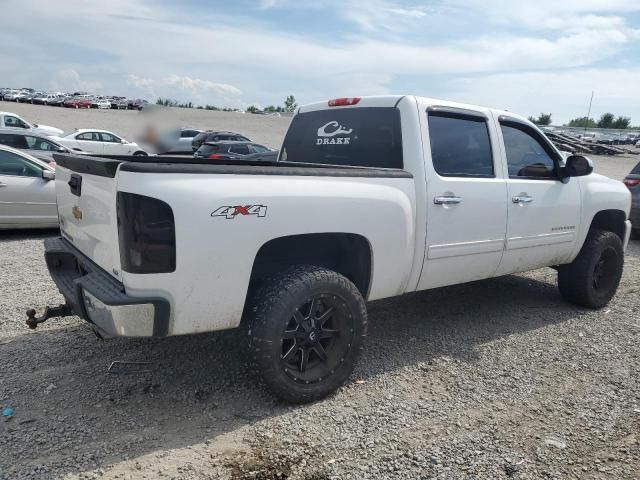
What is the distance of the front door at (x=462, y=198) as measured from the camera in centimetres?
389

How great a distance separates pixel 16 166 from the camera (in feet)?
26.4

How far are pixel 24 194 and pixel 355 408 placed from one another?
668 cm

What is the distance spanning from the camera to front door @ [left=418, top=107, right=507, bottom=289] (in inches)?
153

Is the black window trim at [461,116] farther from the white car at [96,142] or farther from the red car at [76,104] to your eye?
the red car at [76,104]

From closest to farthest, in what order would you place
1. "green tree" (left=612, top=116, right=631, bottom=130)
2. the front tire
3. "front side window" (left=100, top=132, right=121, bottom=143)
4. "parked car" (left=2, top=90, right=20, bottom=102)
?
the front tire → "front side window" (left=100, top=132, right=121, bottom=143) → "parked car" (left=2, top=90, right=20, bottom=102) → "green tree" (left=612, top=116, right=631, bottom=130)

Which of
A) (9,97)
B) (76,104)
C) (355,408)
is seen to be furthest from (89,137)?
(9,97)

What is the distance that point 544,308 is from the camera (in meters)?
5.51

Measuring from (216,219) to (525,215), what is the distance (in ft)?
9.51

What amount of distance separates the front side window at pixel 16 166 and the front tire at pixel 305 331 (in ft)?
21.1

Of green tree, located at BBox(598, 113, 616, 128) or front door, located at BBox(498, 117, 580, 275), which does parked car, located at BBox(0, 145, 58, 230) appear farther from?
green tree, located at BBox(598, 113, 616, 128)

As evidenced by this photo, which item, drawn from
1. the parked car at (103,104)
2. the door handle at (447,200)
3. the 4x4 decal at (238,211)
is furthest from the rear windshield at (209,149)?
the parked car at (103,104)

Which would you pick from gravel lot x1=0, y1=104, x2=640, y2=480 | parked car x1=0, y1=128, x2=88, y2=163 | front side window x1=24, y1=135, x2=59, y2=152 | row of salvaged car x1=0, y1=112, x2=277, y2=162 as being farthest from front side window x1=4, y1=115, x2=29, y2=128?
gravel lot x1=0, y1=104, x2=640, y2=480

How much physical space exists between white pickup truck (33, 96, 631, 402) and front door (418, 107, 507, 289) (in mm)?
13

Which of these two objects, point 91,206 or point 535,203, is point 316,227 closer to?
point 91,206
